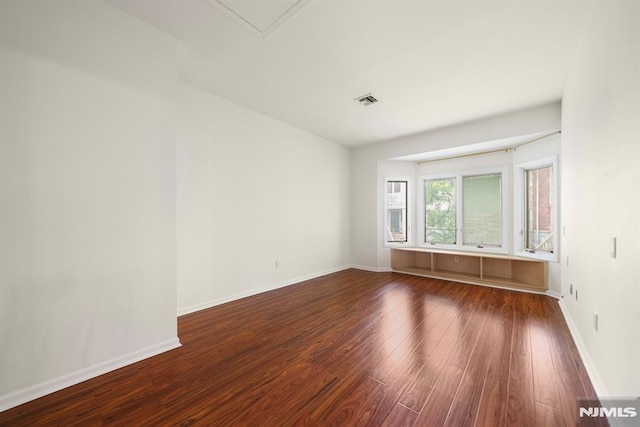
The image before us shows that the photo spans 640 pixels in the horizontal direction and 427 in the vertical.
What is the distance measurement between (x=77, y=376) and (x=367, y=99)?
13.2 ft

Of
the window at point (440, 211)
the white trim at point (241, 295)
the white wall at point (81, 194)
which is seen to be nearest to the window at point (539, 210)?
the window at point (440, 211)

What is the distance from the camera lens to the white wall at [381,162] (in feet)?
12.8

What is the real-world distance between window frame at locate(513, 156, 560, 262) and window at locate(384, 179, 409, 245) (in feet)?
6.42

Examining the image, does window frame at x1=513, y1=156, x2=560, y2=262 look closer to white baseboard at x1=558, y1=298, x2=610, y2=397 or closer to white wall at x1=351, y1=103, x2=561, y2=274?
white wall at x1=351, y1=103, x2=561, y2=274

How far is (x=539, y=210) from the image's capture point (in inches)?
160

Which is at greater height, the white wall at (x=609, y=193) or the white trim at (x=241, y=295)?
the white wall at (x=609, y=193)

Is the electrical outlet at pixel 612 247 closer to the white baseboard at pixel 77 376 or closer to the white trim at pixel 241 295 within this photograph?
the white baseboard at pixel 77 376

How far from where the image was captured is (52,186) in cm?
167

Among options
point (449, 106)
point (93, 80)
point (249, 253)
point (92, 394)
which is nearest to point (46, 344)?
point (92, 394)

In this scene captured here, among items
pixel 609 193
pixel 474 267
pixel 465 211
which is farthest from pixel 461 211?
pixel 609 193

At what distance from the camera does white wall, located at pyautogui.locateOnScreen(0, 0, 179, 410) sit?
1545mm

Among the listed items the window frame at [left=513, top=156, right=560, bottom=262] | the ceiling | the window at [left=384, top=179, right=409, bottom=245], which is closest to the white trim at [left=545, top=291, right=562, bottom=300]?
the window frame at [left=513, top=156, right=560, bottom=262]

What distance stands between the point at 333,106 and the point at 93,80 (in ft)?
8.85

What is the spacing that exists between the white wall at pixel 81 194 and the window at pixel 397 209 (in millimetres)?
4411
